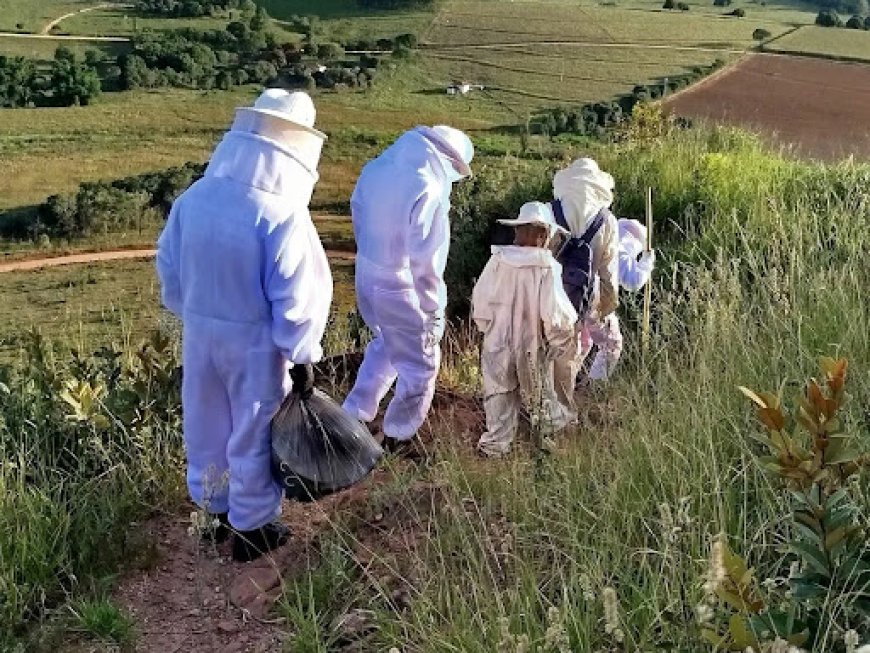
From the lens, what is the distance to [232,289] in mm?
3701

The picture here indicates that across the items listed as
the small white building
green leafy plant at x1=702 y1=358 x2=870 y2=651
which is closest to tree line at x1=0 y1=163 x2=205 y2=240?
the small white building

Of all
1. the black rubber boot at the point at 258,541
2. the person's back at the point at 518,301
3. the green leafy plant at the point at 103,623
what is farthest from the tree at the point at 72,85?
the green leafy plant at the point at 103,623

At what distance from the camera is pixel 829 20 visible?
86.8 feet

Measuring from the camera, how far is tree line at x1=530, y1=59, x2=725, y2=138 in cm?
2044

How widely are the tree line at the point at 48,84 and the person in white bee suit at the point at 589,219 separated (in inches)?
983

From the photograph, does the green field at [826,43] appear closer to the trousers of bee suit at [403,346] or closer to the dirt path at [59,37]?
the dirt path at [59,37]

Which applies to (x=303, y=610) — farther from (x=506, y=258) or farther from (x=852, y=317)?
(x=852, y=317)

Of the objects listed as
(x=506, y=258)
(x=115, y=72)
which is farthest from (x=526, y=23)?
(x=506, y=258)

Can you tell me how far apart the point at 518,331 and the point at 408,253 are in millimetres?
674

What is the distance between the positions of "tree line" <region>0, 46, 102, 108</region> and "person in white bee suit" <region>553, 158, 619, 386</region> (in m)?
25.0

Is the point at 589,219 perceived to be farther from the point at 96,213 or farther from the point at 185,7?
the point at 185,7

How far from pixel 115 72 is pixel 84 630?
28135 mm

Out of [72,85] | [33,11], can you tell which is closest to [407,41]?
[72,85]

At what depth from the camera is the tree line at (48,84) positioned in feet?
88.9
